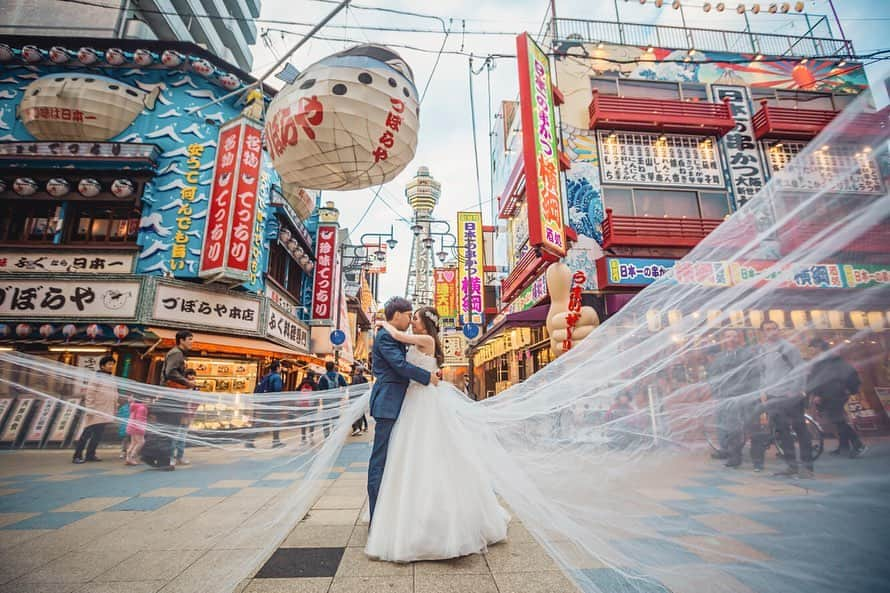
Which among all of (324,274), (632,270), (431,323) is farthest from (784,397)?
(324,274)

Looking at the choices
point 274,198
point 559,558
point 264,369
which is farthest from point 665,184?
point 264,369

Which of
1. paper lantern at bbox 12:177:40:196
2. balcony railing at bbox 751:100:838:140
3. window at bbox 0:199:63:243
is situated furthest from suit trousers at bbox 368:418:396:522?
balcony railing at bbox 751:100:838:140

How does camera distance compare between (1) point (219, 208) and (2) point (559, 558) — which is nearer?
(2) point (559, 558)

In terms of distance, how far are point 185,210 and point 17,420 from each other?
8.06 metres

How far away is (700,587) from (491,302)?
21.1m

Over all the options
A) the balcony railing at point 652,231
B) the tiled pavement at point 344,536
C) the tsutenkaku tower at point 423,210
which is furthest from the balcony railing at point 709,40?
the tsutenkaku tower at point 423,210

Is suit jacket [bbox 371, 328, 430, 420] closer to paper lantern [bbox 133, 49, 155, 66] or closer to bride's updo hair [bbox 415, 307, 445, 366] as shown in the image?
bride's updo hair [bbox 415, 307, 445, 366]

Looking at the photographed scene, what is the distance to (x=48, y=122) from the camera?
9.07 meters

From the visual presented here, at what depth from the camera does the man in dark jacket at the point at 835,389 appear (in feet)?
4.26

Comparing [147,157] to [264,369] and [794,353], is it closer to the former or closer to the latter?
[264,369]

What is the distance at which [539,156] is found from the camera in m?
8.68

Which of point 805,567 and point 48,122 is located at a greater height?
point 48,122

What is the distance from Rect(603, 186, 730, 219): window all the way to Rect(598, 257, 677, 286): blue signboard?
5.67 ft

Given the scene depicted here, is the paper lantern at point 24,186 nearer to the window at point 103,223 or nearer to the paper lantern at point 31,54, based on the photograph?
the window at point 103,223
